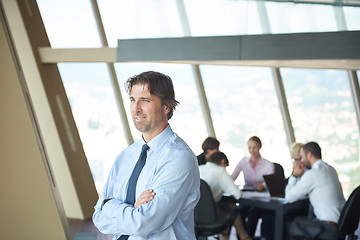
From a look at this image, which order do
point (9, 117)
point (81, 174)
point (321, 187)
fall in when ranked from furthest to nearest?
point (81, 174) < point (9, 117) < point (321, 187)

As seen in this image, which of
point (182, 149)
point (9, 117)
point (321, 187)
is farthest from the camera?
point (9, 117)

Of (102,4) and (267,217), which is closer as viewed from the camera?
(267,217)

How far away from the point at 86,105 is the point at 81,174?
3.82 feet

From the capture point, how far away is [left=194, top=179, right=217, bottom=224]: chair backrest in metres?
3.96

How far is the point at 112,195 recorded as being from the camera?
1.83m

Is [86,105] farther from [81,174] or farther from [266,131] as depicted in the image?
[266,131]

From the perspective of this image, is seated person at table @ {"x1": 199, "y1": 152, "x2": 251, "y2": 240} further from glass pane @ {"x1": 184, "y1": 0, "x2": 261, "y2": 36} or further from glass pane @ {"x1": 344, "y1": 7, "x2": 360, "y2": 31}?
glass pane @ {"x1": 344, "y1": 7, "x2": 360, "y2": 31}

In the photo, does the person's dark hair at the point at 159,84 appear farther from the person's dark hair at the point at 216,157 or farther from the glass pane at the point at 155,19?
the glass pane at the point at 155,19

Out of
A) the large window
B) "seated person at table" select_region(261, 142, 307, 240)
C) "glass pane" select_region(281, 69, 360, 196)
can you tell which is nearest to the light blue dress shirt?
"seated person at table" select_region(261, 142, 307, 240)

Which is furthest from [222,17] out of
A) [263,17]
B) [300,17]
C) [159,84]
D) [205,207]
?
[159,84]

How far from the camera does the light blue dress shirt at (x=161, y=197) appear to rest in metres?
1.59

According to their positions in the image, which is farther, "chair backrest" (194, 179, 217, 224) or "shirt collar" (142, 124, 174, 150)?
"chair backrest" (194, 179, 217, 224)

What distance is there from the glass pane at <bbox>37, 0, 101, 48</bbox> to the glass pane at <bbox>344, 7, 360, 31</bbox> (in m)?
4.34

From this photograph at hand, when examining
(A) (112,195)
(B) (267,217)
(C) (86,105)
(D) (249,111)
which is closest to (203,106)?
(D) (249,111)
